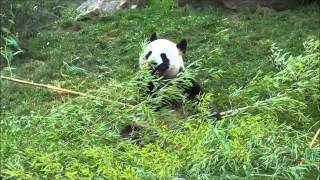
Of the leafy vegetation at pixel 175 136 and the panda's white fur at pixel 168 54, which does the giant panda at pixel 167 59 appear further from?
the leafy vegetation at pixel 175 136

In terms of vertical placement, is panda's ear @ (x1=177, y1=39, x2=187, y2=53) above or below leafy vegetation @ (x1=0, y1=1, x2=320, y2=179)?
below

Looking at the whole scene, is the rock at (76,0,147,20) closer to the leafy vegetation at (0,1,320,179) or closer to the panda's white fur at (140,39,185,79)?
the leafy vegetation at (0,1,320,179)

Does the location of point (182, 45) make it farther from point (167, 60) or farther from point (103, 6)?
point (103, 6)

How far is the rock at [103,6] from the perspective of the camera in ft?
30.0

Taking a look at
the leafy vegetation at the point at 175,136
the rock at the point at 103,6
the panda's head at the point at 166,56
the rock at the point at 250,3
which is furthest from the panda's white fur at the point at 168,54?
the rock at the point at 103,6

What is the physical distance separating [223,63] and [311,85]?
3.19 metres

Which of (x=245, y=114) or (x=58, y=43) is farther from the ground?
(x=245, y=114)

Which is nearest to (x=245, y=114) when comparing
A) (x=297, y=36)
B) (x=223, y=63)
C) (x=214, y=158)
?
(x=214, y=158)

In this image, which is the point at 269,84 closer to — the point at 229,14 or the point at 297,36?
the point at 297,36

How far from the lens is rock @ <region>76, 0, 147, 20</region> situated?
30.0ft

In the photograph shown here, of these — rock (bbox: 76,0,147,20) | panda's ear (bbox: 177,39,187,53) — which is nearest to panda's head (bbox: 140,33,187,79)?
panda's ear (bbox: 177,39,187,53)

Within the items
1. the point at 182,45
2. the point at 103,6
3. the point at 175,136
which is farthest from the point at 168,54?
the point at 103,6

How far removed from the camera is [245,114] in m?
3.53

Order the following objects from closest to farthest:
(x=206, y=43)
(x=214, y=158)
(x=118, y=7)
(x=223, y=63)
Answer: (x=214, y=158) → (x=223, y=63) → (x=206, y=43) → (x=118, y=7)
